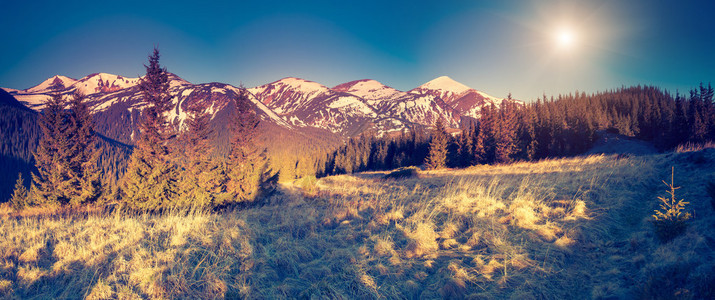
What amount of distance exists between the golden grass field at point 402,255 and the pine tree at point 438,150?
4204 cm

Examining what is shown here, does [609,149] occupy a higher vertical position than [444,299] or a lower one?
higher

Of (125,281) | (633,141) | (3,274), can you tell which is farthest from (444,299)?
(633,141)

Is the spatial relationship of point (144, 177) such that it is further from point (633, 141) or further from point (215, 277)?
point (633, 141)

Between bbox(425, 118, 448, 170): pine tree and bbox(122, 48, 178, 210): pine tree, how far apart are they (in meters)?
41.8

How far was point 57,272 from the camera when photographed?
4391 millimetres

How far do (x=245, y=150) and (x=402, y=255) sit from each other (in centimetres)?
2118

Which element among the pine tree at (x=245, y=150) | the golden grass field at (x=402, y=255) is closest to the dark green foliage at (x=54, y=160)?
the pine tree at (x=245, y=150)

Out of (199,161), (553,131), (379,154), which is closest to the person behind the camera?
(199,161)

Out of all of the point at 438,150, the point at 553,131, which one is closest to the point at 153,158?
the point at 438,150

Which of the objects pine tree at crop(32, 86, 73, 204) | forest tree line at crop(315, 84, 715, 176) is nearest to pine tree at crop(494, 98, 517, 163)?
forest tree line at crop(315, 84, 715, 176)

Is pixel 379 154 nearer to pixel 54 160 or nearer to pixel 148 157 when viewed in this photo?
pixel 148 157

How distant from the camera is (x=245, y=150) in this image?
75.8ft

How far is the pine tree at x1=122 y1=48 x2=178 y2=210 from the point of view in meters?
15.7

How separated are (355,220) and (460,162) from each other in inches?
1888
